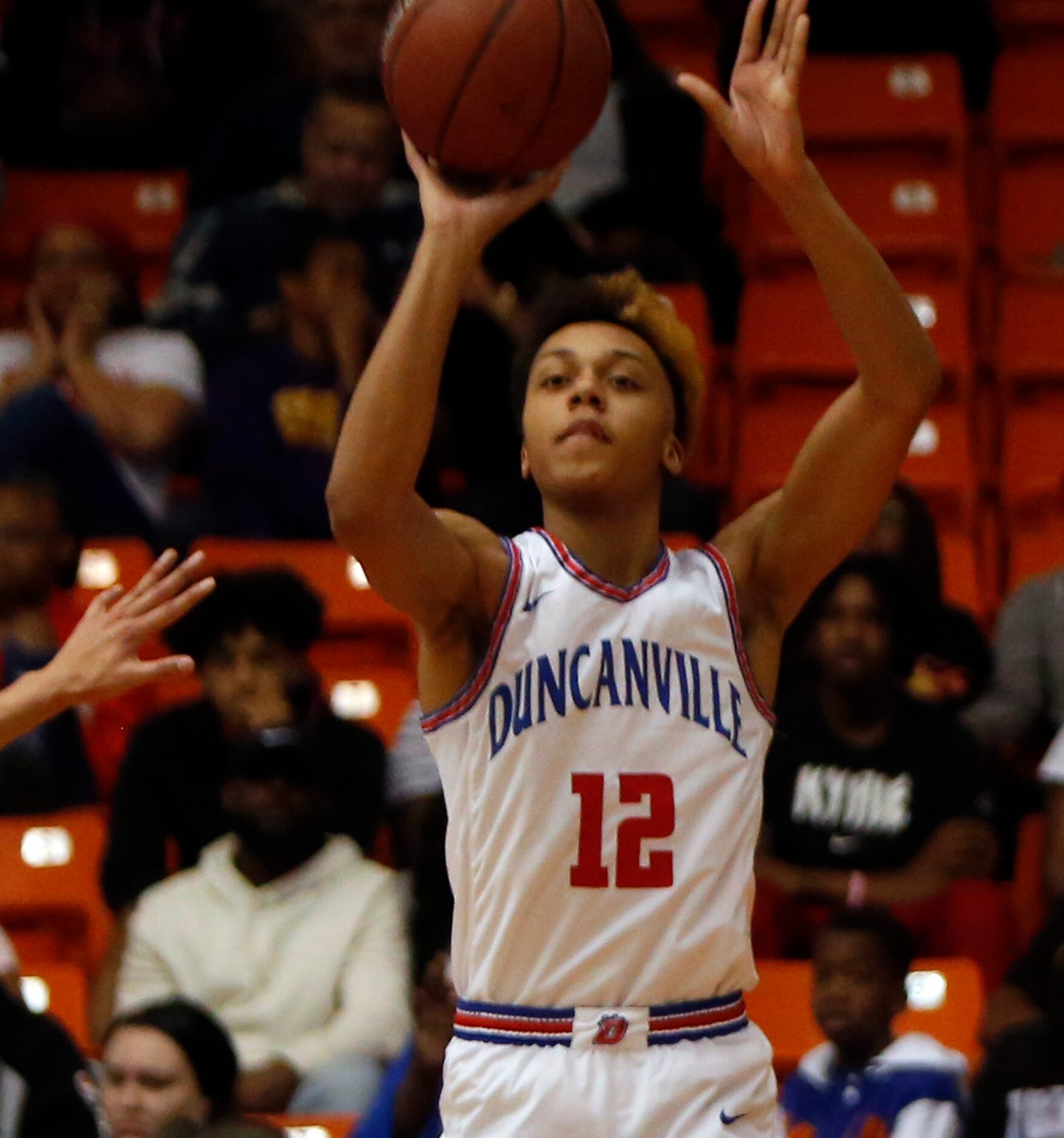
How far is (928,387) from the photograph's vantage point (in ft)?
10.9

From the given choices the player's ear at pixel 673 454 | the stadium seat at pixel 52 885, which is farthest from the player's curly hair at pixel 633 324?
the stadium seat at pixel 52 885

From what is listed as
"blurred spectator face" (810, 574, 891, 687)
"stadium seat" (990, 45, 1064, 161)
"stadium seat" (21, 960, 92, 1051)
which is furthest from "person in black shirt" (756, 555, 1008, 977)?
"stadium seat" (990, 45, 1064, 161)

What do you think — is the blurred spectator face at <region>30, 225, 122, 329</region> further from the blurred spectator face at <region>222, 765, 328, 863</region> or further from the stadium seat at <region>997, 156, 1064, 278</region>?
the stadium seat at <region>997, 156, 1064, 278</region>

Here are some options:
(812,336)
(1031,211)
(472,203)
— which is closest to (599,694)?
(472,203)

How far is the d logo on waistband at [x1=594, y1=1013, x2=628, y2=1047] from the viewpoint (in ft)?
10.4

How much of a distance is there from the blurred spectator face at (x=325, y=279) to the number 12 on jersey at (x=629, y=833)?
3.64 meters

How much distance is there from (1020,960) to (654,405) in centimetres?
210

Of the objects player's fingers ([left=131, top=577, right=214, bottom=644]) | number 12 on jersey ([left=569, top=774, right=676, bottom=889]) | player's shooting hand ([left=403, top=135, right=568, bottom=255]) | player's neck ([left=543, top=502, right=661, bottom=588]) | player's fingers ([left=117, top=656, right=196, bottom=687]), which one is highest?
player's shooting hand ([left=403, top=135, right=568, bottom=255])

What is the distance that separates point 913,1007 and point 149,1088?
5.55 feet

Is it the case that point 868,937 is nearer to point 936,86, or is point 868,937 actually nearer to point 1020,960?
point 1020,960

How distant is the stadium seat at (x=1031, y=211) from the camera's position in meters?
7.79

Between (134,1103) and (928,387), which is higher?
(928,387)

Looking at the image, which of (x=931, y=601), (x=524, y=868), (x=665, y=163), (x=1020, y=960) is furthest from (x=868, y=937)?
(x=665, y=163)

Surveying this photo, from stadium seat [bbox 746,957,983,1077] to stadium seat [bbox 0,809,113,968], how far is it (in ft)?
5.39
